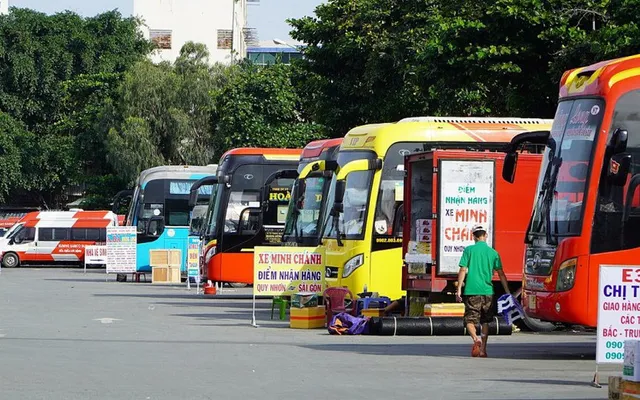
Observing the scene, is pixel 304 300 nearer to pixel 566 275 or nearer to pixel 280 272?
pixel 280 272

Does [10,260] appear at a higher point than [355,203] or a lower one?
lower

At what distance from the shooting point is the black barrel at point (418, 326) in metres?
20.6

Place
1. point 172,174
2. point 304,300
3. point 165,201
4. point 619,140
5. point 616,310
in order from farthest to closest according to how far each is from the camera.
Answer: point 172,174, point 165,201, point 304,300, point 619,140, point 616,310

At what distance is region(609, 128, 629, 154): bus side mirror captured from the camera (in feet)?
51.1

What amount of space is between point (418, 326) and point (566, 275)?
15.5 ft

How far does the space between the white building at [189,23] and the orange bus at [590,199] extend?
83.5m

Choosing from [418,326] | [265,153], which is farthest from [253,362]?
[265,153]

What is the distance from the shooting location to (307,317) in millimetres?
22703

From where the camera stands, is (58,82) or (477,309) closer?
(477,309)

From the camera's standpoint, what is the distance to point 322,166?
2595 centimetres

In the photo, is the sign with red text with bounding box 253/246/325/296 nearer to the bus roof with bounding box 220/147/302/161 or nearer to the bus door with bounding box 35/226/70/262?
the bus roof with bounding box 220/147/302/161

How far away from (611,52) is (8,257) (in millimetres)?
43466

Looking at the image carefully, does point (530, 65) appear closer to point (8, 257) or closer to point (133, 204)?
point (133, 204)

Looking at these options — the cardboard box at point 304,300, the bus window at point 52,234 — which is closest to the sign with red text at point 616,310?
the cardboard box at point 304,300
